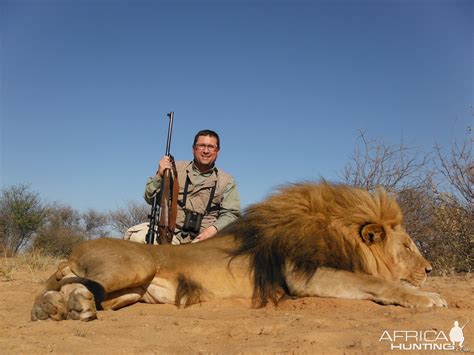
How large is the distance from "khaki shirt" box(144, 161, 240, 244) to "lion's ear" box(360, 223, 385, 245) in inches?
83.1

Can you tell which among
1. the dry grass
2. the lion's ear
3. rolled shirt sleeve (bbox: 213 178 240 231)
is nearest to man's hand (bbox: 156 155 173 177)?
rolled shirt sleeve (bbox: 213 178 240 231)

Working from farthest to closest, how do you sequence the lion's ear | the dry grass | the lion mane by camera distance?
the dry grass → the lion's ear → the lion mane

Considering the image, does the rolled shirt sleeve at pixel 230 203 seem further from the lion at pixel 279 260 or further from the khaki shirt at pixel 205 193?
the lion at pixel 279 260

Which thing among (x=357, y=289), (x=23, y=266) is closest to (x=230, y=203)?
(x=357, y=289)

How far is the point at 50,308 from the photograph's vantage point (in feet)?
12.0

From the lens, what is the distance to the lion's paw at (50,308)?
3662mm

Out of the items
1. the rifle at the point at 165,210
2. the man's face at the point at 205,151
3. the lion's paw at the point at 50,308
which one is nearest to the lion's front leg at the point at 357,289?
the lion's paw at the point at 50,308

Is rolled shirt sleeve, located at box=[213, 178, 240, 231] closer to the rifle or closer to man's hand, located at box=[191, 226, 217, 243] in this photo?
man's hand, located at box=[191, 226, 217, 243]

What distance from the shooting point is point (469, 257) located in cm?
835

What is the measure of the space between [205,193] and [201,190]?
0.20 feet

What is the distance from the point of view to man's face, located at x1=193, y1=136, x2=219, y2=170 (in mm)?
6832

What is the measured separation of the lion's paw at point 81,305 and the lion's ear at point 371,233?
233 cm

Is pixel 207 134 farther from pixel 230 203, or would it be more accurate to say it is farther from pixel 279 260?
pixel 279 260

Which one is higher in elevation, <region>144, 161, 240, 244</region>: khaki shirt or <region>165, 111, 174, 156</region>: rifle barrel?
<region>165, 111, 174, 156</region>: rifle barrel
